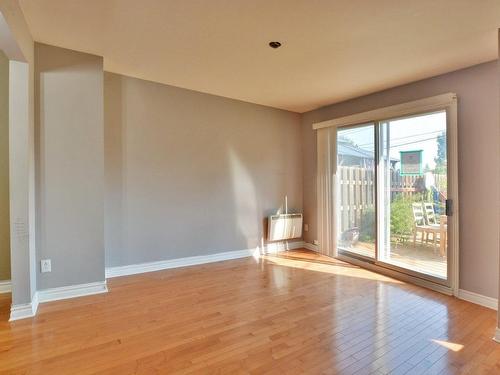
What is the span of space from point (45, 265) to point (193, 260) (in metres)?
1.83

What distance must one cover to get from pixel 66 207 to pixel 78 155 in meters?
0.55

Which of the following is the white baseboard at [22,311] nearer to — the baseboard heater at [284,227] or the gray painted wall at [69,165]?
the gray painted wall at [69,165]

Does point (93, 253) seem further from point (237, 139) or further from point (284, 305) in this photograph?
point (237, 139)

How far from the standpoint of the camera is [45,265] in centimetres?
280

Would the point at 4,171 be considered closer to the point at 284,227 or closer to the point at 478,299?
the point at 284,227

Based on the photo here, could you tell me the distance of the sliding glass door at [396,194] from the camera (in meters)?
3.34

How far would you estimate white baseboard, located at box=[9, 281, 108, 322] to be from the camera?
249 cm

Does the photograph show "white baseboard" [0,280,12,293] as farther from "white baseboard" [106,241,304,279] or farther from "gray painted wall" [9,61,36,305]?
"white baseboard" [106,241,304,279]

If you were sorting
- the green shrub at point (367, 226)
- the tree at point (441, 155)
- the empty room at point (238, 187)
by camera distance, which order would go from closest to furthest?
the empty room at point (238, 187) < the tree at point (441, 155) < the green shrub at point (367, 226)

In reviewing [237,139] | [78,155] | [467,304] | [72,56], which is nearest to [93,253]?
[78,155]

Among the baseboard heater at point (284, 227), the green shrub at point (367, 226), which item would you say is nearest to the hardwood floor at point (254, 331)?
the green shrub at point (367, 226)

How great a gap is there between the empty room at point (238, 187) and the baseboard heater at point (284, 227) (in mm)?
301

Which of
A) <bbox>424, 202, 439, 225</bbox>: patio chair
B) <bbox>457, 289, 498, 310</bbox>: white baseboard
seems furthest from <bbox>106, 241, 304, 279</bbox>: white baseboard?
<bbox>457, 289, 498, 310</bbox>: white baseboard

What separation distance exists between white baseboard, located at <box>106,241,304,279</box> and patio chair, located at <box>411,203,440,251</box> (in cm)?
214
